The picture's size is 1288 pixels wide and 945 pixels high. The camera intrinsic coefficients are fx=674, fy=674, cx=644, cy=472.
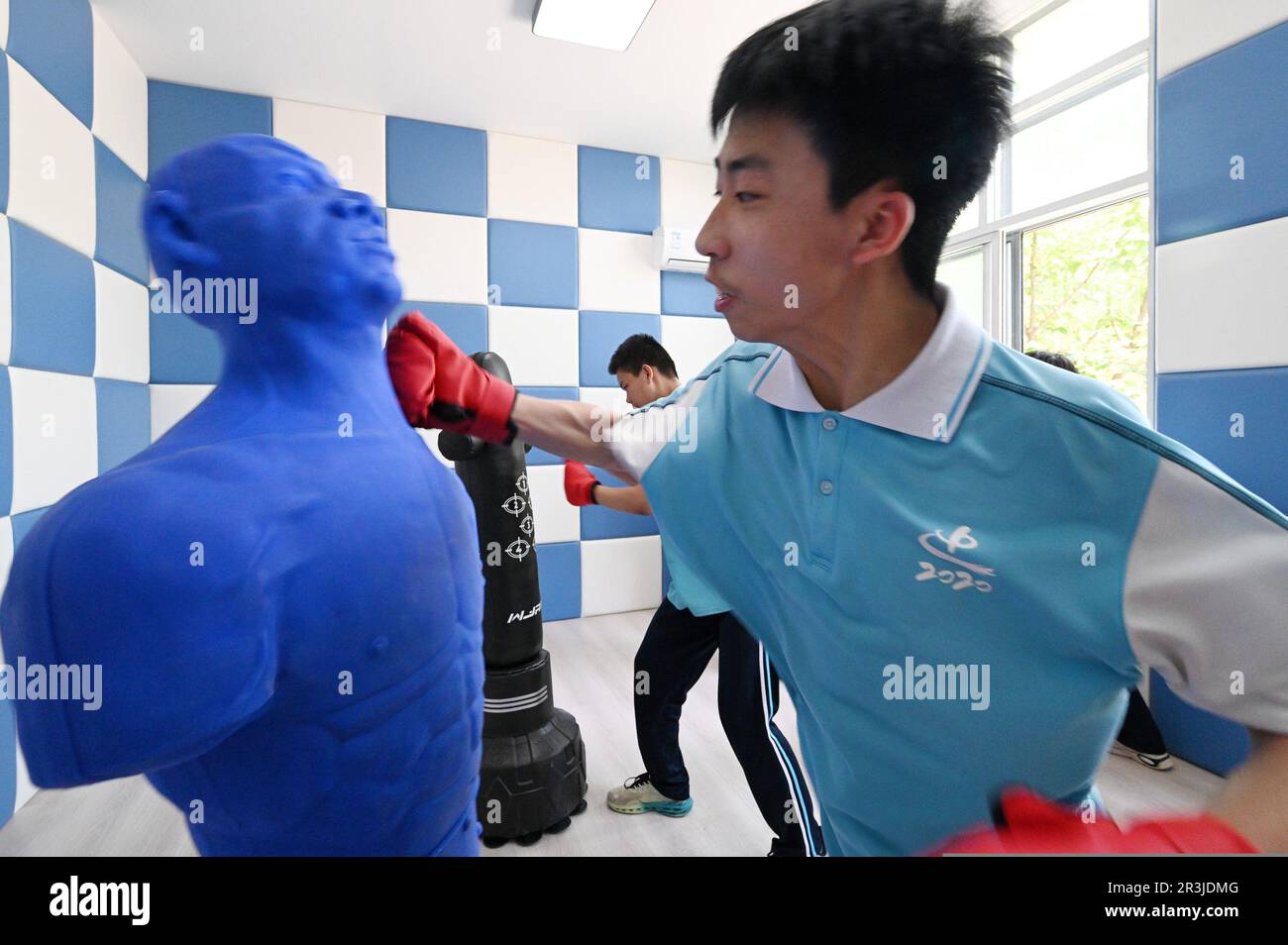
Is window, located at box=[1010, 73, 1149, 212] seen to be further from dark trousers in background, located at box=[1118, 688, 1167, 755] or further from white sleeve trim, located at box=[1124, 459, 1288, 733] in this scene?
white sleeve trim, located at box=[1124, 459, 1288, 733]

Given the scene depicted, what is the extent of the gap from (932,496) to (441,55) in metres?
2.91

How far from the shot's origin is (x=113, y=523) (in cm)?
53

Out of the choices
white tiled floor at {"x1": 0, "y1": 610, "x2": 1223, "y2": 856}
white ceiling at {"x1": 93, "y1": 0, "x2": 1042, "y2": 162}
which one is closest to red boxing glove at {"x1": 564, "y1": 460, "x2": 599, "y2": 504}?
white tiled floor at {"x1": 0, "y1": 610, "x2": 1223, "y2": 856}

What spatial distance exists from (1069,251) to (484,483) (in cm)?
285

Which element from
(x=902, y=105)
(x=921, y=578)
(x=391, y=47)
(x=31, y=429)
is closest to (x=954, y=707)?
(x=921, y=578)

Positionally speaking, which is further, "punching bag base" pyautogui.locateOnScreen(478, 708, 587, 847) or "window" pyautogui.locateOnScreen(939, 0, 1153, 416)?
"window" pyautogui.locateOnScreen(939, 0, 1153, 416)

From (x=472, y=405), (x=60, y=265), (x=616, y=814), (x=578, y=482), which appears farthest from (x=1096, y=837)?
(x=60, y=265)

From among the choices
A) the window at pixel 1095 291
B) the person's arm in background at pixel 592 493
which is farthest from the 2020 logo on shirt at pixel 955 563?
the window at pixel 1095 291

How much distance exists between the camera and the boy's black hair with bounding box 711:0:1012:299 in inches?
26.1

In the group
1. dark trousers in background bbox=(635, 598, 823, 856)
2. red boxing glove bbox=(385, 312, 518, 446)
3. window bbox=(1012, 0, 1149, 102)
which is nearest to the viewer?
red boxing glove bbox=(385, 312, 518, 446)

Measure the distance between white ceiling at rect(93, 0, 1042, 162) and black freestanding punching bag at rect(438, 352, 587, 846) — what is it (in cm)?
173

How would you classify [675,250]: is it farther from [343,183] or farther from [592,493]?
[343,183]

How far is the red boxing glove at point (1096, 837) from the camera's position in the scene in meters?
0.50

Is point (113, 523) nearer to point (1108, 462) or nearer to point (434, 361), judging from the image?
point (434, 361)
